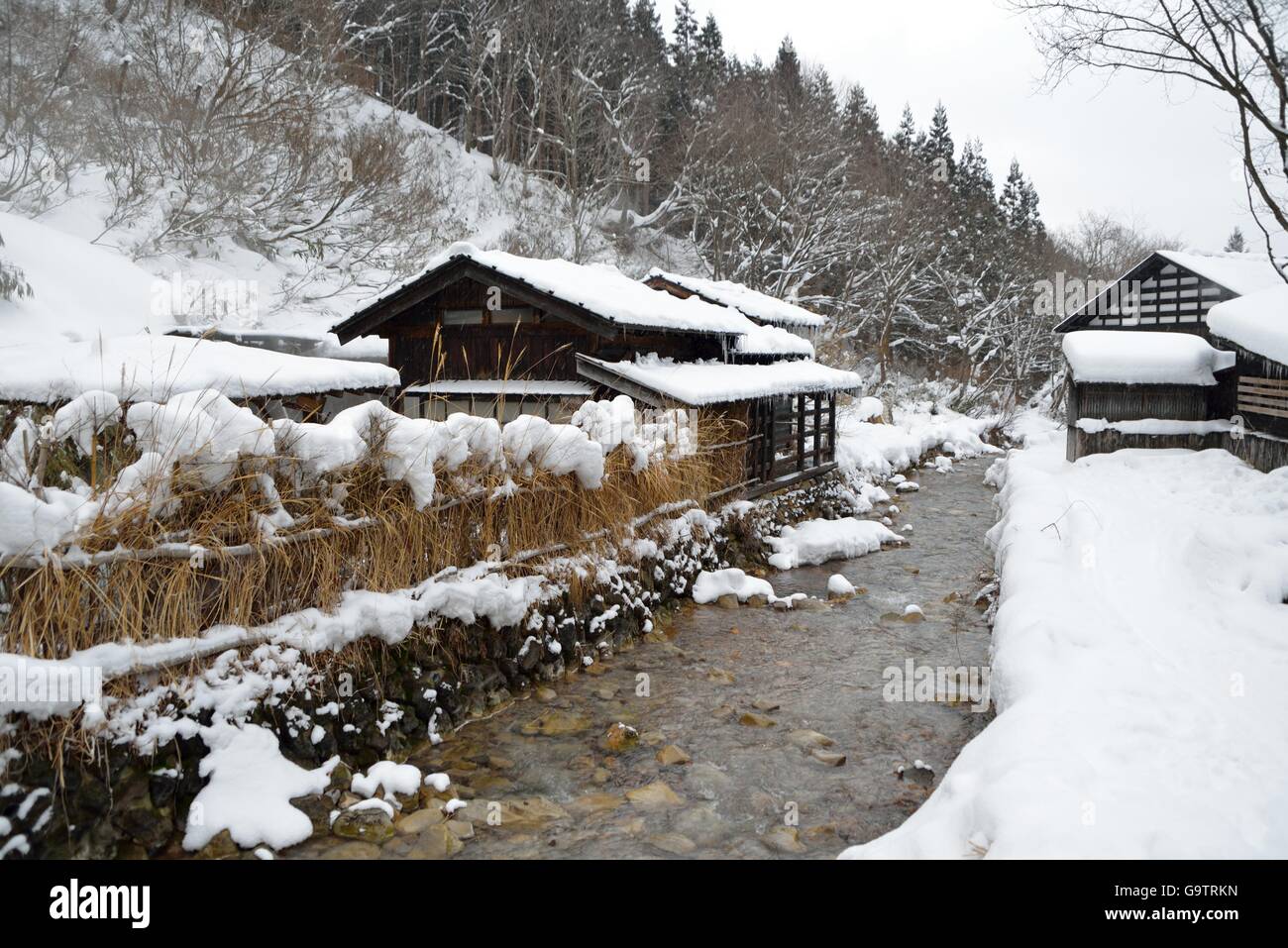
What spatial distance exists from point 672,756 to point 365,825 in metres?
2.49

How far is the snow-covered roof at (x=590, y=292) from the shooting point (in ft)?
39.9

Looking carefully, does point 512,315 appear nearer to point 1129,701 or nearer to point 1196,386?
point 1129,701

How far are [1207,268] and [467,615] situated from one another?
2324 cm

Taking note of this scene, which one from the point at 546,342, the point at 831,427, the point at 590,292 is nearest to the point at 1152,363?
the point at 831,427

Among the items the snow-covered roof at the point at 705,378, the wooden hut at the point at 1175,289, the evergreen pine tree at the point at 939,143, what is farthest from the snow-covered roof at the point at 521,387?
the evergreen pine tree at the point at 939,143

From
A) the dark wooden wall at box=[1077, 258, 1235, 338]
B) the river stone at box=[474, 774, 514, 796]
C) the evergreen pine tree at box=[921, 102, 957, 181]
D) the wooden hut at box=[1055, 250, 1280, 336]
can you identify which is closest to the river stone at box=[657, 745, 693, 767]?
the river stone at box=[474, 774, 514, 796]

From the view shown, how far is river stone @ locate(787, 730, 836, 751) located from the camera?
7078mm

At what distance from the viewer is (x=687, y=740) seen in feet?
23.4

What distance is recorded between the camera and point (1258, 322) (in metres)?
14.5

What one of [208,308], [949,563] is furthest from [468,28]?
[949,563]

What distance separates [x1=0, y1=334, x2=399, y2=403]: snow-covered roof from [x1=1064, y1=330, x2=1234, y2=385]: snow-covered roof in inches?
574

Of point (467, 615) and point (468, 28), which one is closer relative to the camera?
point (467, 615)
